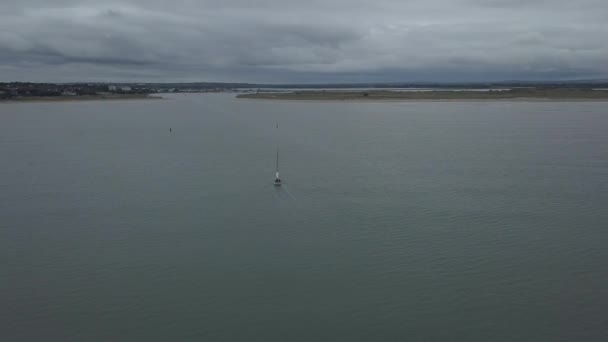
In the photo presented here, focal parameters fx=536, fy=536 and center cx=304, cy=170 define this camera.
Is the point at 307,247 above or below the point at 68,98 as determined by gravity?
below

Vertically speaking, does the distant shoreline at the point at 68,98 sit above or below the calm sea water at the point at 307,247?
above

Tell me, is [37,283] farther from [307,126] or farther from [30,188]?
[307,126]

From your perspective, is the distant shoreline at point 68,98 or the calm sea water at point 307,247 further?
the distant shoreline at point 68,98

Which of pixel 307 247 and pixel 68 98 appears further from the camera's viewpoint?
pixel 68 98

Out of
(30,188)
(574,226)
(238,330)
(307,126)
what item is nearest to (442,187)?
(574,226)

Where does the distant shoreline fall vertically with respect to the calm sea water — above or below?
above

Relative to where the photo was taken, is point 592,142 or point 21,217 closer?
point 21,217

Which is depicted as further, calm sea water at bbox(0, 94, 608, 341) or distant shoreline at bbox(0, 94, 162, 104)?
distant shoreline at bbox(0, 94, 162, 104)

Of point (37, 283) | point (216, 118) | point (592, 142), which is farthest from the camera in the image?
point (216, 118)
